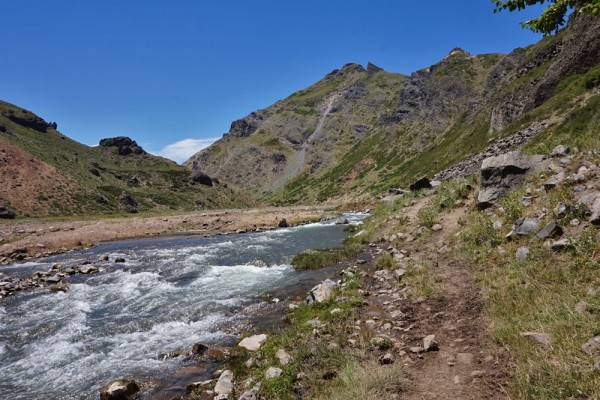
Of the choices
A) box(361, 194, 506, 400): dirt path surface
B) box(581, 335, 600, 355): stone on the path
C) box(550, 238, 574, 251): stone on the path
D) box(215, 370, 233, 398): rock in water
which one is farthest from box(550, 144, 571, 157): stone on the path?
box(215, 370, 233, 398): rock in water

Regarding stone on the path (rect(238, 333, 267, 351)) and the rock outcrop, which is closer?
stone on the path (rect(238, 333, 267, 351))

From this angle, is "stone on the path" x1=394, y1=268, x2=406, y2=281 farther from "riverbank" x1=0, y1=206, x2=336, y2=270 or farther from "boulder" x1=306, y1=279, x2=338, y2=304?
"riverbank" x1=0, y1=206, x2=336, y2=270

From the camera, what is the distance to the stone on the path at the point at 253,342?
33.2 feet

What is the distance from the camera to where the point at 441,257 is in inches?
582

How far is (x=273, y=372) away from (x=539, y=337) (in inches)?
216

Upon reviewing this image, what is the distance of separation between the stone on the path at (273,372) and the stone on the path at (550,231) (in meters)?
8.78

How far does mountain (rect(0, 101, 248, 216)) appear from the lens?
75.5 m

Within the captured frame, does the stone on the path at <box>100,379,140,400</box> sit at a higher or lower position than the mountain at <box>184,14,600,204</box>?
lower

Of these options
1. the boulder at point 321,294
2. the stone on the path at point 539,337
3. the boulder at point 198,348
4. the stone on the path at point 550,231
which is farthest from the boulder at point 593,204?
the boulder at point 198,348

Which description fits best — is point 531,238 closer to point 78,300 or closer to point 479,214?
point 479,214

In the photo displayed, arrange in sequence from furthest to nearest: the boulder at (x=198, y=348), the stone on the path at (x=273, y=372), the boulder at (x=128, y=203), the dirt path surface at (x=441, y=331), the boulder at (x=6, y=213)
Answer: the boulder at (x=128, y=203), the boulder at (x=6, y=213), the boulder at (x=198, y=348), the stone on the path at (x=273, y=372), the dirt path surface at (x=441, y=331)

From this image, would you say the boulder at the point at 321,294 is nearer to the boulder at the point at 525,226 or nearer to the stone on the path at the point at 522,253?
the stone on the path at the point at 522,253

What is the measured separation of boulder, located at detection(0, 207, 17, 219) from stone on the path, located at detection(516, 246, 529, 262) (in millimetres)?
81360

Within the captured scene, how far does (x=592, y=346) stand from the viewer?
17.1 ft
